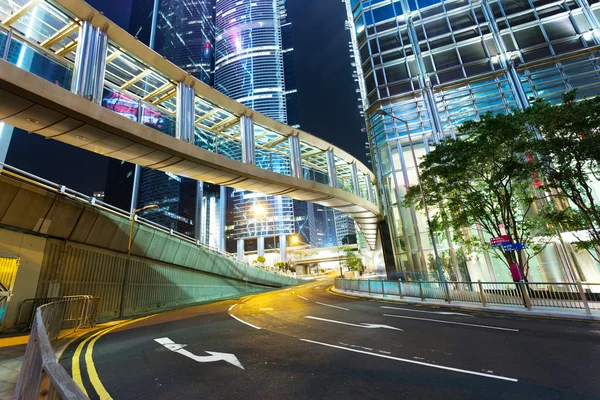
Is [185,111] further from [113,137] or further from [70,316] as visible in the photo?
[70,316]

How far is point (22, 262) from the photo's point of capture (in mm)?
12477

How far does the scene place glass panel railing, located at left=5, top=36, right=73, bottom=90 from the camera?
31.1ft

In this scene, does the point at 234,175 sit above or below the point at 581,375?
above

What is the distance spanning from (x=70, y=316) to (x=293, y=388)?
1323 centimetres

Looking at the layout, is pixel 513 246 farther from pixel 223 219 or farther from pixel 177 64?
pixel 177 64

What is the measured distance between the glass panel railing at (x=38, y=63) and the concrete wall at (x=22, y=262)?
7.21 m

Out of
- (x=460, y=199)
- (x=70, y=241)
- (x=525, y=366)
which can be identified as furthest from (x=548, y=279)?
(x=70, y=241)

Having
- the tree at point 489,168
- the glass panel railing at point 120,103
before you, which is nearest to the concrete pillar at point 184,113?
the glass panel railing at point 120,103

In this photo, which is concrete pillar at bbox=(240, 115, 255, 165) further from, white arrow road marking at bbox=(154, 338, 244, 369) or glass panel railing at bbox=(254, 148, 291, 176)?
white arrow road marking at bbox=(154, 338, 244, 369)

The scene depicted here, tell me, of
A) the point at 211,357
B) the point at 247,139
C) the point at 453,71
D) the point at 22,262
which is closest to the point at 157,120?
the point at 247,139

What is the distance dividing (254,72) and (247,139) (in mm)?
149325

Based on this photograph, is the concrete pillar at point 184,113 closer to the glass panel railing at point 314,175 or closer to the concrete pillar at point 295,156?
the concrete pillar at point 295,156

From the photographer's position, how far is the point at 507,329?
925 centimetres

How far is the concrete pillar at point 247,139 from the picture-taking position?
663 inches
